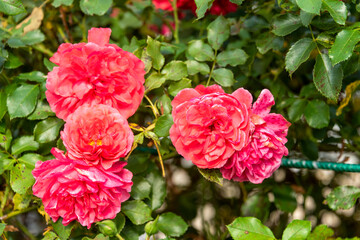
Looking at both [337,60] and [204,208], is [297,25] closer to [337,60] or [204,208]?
[337,60]

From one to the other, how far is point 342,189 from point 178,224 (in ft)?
1.35

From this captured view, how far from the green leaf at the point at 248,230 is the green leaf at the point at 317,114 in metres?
0.37

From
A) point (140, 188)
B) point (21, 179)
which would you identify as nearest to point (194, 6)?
point (140, 188)

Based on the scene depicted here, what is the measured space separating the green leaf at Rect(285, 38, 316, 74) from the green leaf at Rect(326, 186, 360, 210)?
15.1 inches

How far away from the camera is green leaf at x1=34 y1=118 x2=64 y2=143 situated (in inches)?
41.6

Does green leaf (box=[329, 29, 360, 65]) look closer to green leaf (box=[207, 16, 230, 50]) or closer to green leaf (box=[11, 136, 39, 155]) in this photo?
green leaf (box=[207, 16, 230, 50])

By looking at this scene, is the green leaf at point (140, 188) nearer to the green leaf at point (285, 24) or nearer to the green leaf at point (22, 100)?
the green leaf at point (22, 100)

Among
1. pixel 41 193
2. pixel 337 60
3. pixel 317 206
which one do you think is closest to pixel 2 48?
pixel 41 193

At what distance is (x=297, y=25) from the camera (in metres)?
1.04

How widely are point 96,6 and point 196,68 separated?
274mm

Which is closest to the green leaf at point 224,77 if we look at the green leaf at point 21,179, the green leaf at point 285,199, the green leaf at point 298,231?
the green leaf at point 298,231

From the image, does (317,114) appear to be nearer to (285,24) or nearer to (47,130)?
(285,24)

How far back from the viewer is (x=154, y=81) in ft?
3.41

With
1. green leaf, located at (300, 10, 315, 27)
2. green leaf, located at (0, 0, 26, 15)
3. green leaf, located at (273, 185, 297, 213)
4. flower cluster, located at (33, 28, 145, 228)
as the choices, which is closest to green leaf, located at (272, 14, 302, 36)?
green leaf, located at (300, 10, 315, 27)
